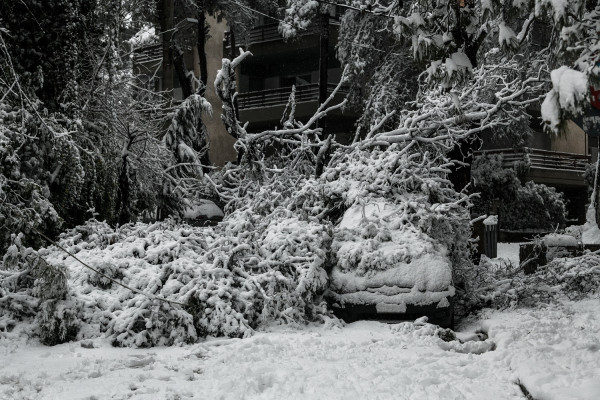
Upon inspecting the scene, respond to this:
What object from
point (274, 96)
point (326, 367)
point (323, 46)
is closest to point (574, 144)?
point (274, 96)

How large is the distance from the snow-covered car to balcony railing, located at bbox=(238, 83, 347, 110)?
67.8 ft

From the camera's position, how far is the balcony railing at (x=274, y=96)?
28203 mm

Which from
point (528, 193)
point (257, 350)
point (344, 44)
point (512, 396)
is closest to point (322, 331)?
point (257, 350)

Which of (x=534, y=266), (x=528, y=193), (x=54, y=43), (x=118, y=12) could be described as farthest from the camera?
(x=528, y=193)

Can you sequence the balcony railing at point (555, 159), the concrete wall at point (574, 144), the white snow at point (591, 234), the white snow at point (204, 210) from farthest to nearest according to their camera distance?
1. the concrete wall at point (574, 144)
2. the balcony railing at point (555, 159)
3. the white snow at point (591, 234)
4. the white snow at point (204, 210)

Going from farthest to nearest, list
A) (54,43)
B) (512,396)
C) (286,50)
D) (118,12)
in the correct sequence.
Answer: (286,50) < (118,12) < (54,43) < (512,396)

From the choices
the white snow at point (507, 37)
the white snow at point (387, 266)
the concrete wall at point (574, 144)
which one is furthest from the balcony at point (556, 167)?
the white snow at point (507, 37)

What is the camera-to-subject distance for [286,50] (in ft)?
96.7

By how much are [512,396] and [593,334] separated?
2.04 meters

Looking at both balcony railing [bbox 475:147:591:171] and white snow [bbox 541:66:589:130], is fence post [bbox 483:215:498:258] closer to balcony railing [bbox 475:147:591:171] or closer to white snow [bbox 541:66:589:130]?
balcony railing [bbox 475:147:591:171]

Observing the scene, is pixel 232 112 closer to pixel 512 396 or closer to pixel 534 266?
pixel 534 266

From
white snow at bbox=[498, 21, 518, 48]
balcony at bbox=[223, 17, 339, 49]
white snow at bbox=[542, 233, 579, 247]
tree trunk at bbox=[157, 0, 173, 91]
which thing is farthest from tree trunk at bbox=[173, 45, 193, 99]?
white snow at bbox=[498, 21, 518, 48]

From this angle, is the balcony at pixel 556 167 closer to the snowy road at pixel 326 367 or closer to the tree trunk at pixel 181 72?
the tree trunk at pixel 181 72

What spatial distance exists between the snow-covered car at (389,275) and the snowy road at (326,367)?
37cm
